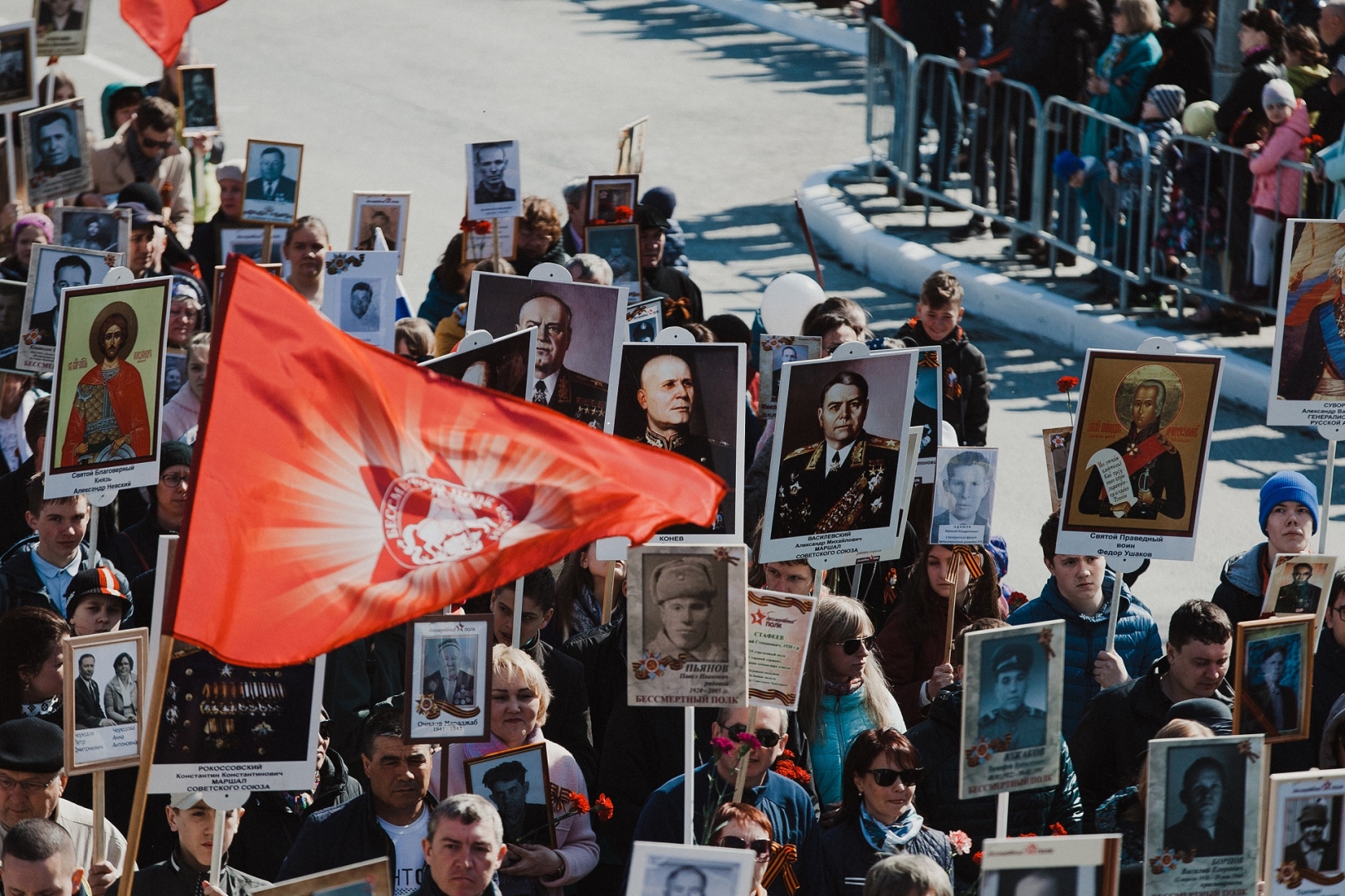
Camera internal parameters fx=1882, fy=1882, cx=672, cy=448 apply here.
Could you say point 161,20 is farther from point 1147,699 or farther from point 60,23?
point 1147,699

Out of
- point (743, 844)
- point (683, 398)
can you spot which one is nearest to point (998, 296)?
point (683, 398)

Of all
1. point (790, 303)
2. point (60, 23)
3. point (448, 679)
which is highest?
point (60, 23)

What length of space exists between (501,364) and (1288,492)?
3.00 m

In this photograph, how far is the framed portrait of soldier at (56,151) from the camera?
35.3 ft

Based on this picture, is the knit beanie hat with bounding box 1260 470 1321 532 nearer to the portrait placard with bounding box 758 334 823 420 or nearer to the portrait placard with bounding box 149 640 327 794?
the portrait placard with bounding box 758 334 823 420

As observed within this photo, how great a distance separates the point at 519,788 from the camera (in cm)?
552

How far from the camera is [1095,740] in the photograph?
20.4 ft

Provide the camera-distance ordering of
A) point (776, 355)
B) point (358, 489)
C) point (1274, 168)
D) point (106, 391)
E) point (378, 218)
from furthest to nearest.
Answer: point (1274, 168) < point (378, 218) < point (776, 355) < point (106, 391) < point (358, 489)

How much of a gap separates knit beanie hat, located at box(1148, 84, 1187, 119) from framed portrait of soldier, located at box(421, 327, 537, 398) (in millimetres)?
7408

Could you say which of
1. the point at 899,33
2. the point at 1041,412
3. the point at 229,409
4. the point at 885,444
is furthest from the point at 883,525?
the point at 899,33

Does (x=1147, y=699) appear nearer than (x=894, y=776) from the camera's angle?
No

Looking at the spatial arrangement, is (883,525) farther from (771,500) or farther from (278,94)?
(278,94)

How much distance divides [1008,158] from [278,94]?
1107 centimetres

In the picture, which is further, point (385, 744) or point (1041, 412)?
point (1041, 412)
